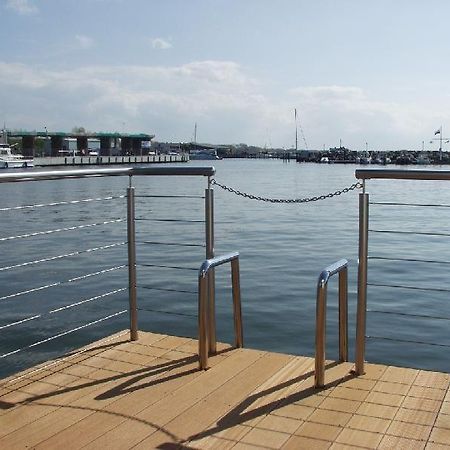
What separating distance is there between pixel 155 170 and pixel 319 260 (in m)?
8.61

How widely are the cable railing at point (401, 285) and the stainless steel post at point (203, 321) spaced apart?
935 mm

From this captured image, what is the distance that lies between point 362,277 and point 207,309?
0.98 meters

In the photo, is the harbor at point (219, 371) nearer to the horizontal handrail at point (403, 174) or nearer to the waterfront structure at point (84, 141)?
the horizontal handrail at point (403, 174)

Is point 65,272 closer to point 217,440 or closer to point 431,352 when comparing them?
point 431,352

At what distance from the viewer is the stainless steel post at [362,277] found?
13.4 feet

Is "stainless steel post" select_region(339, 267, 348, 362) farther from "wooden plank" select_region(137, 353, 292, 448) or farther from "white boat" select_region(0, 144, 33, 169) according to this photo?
"white boat" select_region(0, 144, 33, 169)

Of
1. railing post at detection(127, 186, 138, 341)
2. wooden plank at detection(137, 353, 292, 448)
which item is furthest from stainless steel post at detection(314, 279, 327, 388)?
railing post at detection(127, 186, 138, 341)

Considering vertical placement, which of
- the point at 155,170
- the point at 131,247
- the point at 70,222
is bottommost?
the point at 70,222

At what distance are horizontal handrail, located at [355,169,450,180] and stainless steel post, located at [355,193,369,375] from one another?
5.0 inches

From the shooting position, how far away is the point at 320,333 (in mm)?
3816

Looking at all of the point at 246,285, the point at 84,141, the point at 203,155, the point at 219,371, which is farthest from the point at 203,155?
the point at 219,371

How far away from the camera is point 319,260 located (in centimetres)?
1283

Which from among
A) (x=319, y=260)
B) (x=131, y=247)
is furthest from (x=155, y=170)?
(x=319, y=260)

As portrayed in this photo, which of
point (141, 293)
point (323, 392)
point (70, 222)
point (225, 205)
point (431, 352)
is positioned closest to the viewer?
point (323, 392)
